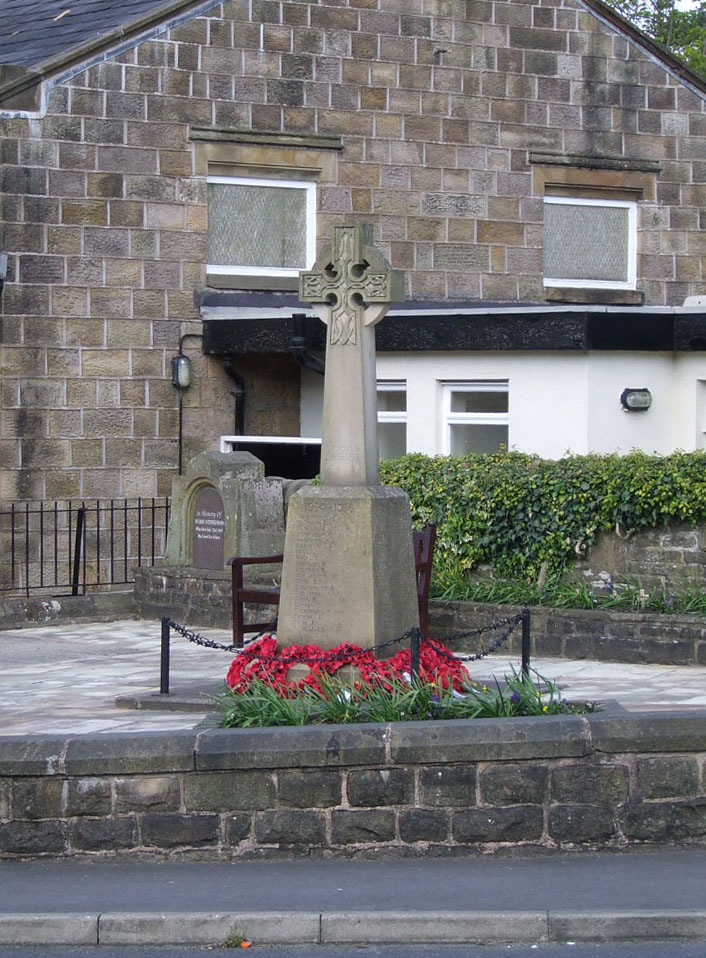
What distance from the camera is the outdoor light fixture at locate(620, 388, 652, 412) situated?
1602 centimetres

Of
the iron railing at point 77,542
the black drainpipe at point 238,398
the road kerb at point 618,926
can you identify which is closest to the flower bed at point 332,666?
the road kerb at point 618,926

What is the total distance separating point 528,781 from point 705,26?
94.9 ft

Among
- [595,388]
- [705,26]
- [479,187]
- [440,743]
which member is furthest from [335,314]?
[705,26]

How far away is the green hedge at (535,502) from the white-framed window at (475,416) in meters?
1.90

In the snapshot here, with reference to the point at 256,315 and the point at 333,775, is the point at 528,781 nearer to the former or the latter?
the point at 333,775

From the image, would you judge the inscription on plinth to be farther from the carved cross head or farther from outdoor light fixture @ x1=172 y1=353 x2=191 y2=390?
the carved cross head

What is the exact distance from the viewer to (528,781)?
8.70 metres

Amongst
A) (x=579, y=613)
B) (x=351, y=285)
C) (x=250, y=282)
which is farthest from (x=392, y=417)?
(x=351, y=285)

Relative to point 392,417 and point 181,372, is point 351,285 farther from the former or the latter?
point 181,372

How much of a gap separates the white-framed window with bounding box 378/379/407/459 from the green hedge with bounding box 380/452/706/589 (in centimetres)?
276

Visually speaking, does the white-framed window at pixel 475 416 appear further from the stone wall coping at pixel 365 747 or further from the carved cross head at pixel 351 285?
the stone wall coping at pixel 365 747

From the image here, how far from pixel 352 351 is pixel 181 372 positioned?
8.60m

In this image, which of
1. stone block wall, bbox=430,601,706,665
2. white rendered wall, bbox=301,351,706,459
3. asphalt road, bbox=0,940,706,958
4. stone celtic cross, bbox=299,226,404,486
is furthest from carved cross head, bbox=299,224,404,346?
white rendered wall, bbox=301,351,706,459

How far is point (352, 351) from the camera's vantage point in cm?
1038
